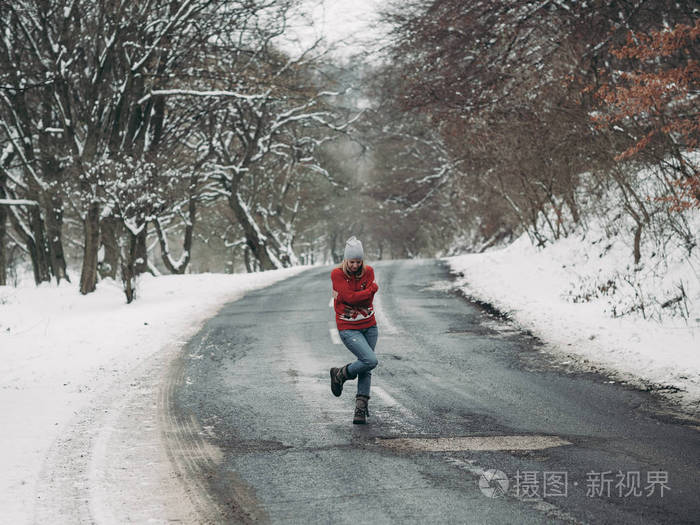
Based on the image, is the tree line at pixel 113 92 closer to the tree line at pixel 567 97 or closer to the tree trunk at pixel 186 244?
the tree line at pixel 567 97

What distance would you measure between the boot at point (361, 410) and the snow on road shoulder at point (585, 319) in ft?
10.3

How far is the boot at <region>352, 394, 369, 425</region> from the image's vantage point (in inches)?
271

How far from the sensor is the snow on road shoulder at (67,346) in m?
6.20

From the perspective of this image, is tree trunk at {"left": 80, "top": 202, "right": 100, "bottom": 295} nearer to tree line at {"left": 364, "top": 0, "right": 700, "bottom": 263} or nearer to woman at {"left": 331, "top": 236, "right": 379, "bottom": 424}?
tree line at {"left": 364, "top": 0, "right": 700, "bottom": 263}

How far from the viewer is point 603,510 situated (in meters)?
4.52

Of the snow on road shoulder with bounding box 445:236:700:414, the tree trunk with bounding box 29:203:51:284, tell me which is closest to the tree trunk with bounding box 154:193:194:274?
the tree trunk with bounding box 29:203:51:284

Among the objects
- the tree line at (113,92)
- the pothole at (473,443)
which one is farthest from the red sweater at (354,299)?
the tree line at (113,92)

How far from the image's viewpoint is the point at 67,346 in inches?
485

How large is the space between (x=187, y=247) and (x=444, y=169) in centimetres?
1558

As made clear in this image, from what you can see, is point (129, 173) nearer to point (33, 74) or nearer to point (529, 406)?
point (33, 74)

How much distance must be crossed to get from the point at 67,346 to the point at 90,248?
8248 mm

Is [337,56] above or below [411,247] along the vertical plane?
above

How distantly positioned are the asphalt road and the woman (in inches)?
13.8

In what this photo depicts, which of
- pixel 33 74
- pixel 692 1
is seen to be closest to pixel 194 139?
pixel 33 74
